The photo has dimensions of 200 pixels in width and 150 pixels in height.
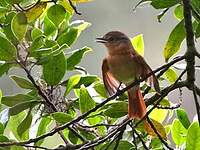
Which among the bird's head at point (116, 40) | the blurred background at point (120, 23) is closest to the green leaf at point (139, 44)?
the bird's head at point (116, 40)

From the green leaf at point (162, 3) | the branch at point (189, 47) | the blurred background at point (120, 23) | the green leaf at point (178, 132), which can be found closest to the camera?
the branch at point (189, 47)

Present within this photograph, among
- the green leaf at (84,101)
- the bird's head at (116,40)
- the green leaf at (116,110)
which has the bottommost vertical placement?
the green leaf at (116,110)

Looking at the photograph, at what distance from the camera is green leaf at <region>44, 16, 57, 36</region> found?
105cm

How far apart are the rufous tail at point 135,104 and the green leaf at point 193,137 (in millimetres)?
106

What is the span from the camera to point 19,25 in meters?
0.96

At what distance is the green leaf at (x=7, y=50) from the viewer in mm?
940

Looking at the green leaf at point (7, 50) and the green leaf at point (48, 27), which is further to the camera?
the green leaf at point (48, 27)

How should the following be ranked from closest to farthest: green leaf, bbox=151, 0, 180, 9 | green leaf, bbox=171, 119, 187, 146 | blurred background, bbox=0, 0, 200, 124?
green leaf, bbox=151, 0, 180, 9, green leaf, bbox=171, 119, 187, 146, blurred background, bbox=0, 0, 200, 124

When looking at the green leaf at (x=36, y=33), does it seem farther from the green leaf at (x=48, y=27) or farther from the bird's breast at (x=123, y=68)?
the bird's breast at (x=123, y=68)

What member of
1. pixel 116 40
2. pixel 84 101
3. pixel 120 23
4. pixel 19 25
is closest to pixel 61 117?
pixel 84 101

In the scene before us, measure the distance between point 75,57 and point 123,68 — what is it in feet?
0.34

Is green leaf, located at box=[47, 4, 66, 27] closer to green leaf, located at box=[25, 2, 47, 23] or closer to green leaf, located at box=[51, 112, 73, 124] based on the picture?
green leaf, located at box=[25, 2, 47, 23]

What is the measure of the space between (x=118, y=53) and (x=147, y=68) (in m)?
0.15

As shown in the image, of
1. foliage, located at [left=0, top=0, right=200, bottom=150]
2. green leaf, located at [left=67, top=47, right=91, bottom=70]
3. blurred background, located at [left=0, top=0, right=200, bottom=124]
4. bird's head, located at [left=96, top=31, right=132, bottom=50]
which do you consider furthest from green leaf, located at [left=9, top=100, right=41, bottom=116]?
blurred background, located at [left=0, top=0, right=200, bottom=124]
